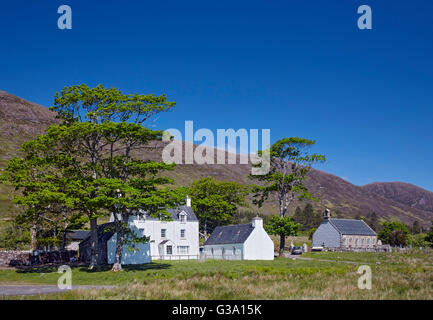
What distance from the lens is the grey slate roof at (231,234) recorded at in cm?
6119

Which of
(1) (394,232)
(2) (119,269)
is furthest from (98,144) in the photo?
(1) (394,232)

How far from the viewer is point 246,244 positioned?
59562 mm

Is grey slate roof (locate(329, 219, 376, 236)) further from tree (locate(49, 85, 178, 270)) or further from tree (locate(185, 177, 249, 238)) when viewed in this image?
tree (locate(49, 85, 178, 270))

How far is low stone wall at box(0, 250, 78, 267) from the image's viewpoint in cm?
4903

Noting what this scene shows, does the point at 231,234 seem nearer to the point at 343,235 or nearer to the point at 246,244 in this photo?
the point at 246,244

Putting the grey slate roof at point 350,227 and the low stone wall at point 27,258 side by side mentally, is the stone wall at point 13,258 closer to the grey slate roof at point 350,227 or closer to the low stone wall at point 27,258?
the low stone wall at point 27,258

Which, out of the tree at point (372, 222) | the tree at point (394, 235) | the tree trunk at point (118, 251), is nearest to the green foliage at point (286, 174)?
the tree trunk at point (118, 251)

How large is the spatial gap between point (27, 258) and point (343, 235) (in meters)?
66.4

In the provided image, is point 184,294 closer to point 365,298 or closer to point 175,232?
point 365,298

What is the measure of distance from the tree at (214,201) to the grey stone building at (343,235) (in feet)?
67.4

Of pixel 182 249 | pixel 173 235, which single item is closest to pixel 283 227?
pixel 182 249

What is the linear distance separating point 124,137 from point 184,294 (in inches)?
889

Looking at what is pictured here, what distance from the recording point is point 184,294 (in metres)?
21.3
